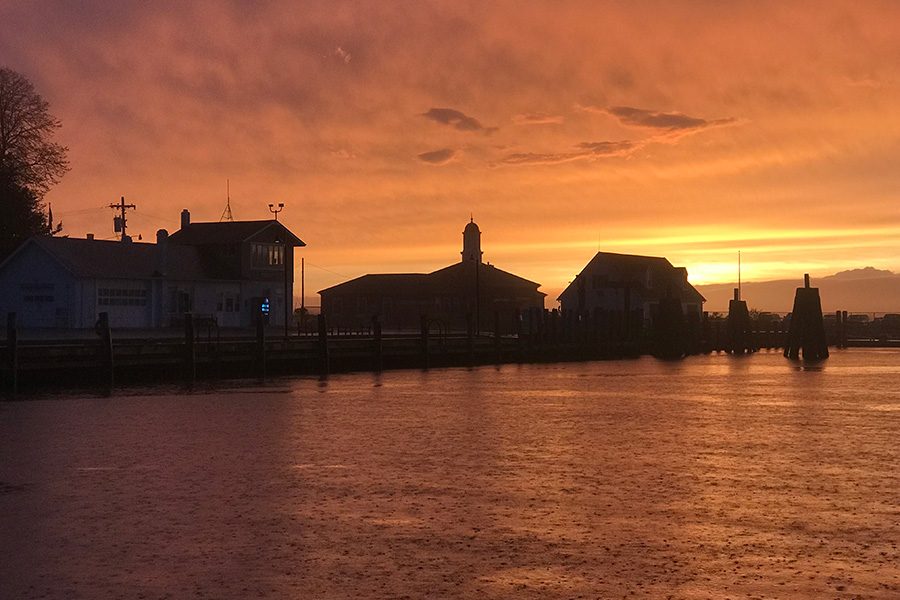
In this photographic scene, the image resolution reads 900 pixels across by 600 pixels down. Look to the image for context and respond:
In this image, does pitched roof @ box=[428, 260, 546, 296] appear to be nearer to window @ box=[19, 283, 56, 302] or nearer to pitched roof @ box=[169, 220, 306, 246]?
pitched roof @ box=[169, 220, 306, 246]

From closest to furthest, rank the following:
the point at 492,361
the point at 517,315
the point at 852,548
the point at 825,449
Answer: the point at 852,548
the point at 825,449
the point at 492,361
the point at 517,315

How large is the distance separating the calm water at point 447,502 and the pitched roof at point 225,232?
4943 cm

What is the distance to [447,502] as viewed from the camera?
15.1 meters

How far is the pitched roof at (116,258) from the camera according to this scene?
6931 cm

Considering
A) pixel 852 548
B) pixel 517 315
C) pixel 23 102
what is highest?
pixel 23 102

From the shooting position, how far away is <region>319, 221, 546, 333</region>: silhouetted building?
115m

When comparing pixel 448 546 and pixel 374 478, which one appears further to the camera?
pixel 374 478

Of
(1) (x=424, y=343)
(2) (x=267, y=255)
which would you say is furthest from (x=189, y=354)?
(2) (x=267, y=255)

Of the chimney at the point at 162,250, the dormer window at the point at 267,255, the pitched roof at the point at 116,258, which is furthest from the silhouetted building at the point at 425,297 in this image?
the chimney at the point at 162,250

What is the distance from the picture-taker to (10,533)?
12.9 meters

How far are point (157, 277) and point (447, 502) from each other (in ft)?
198

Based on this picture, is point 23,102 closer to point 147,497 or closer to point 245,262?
point 245,262

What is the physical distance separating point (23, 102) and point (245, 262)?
17940 millimetres

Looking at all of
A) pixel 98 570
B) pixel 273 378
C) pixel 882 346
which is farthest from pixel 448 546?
pixel 882 346
